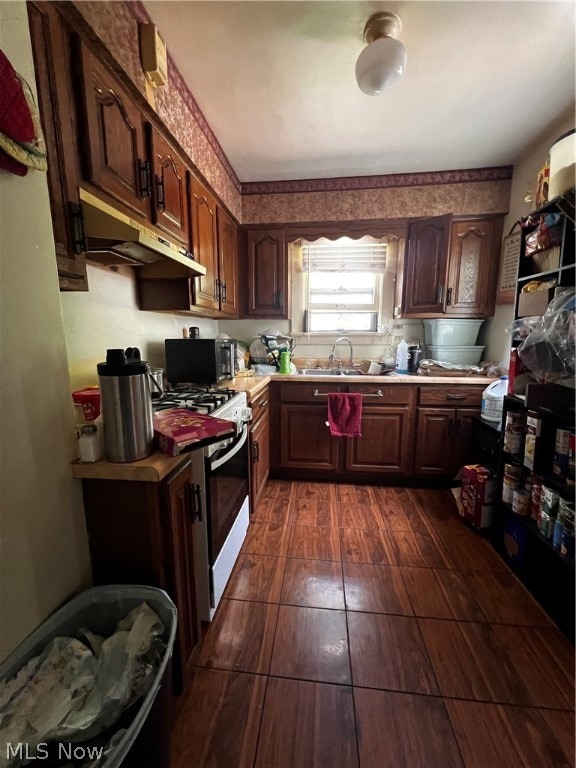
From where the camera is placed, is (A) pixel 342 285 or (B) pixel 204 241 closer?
(B) pixel 204 241

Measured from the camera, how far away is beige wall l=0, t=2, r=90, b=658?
0.70 m

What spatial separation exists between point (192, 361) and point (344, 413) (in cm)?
120

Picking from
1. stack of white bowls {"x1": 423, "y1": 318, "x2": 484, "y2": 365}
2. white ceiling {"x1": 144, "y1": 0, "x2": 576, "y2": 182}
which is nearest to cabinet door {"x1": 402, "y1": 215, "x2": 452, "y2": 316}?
stack of white bowls {"x1": 423, "y1": 318, "x2": 484, "y2": 365}

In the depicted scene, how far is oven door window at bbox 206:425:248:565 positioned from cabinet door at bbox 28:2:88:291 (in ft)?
2.65

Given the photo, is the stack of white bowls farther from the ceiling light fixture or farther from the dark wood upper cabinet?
the ceiling light fixture

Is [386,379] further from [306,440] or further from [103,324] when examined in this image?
[103,324]

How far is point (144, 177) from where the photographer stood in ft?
4.23

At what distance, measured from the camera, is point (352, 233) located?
2.64m

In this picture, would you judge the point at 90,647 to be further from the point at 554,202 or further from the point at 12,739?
the point at 554,202

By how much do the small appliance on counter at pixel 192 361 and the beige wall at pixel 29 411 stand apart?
0.97 meters

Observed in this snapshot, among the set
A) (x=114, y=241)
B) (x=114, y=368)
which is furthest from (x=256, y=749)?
(x=114, y=241)

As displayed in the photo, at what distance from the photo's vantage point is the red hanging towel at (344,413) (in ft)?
7.73

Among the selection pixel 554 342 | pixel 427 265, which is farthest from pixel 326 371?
pixel 554 342

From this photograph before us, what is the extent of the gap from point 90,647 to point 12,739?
202 mm
